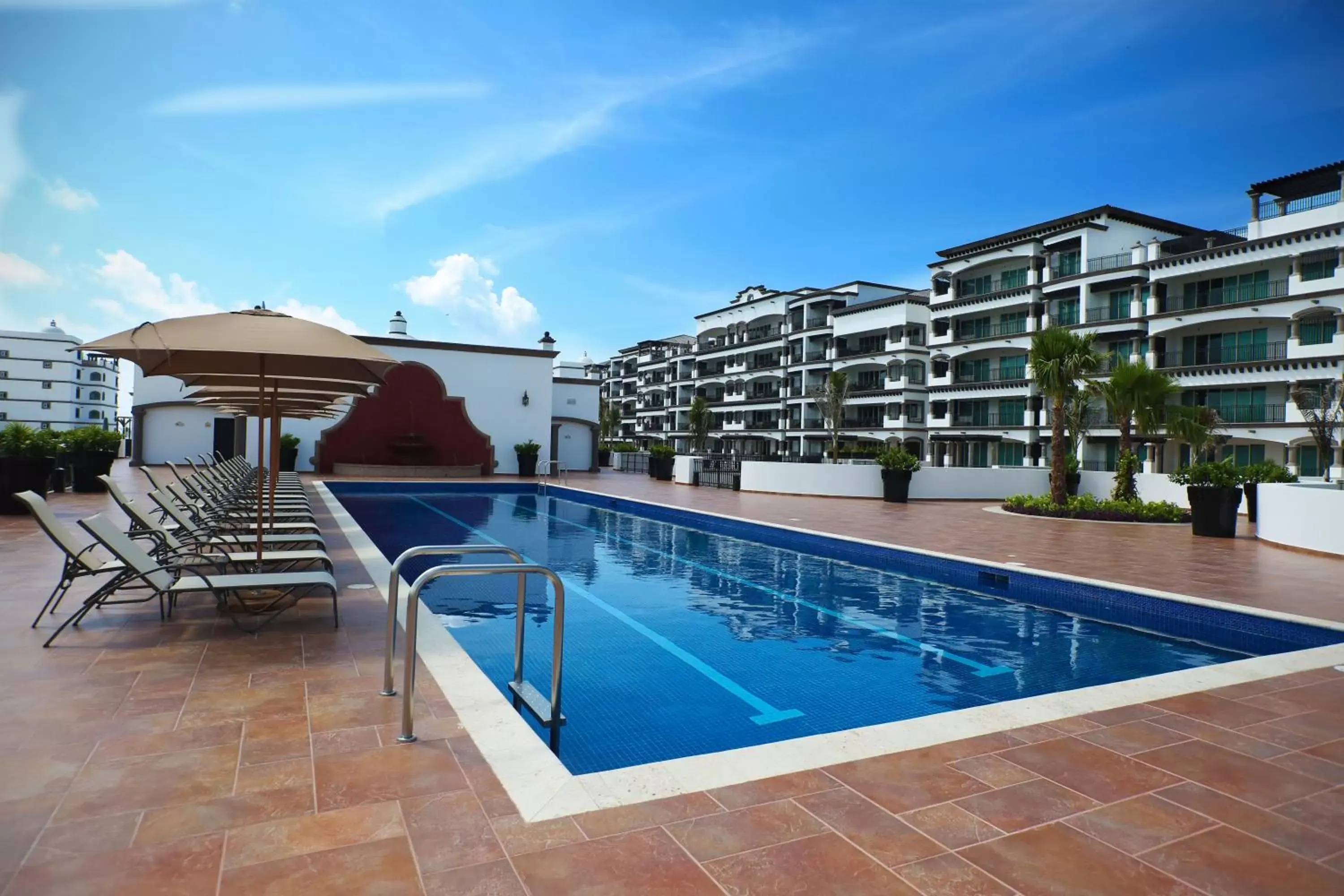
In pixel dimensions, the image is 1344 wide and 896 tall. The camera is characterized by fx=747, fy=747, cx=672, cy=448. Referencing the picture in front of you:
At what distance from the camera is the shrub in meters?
16.6

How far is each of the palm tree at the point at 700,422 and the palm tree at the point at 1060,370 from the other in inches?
1581

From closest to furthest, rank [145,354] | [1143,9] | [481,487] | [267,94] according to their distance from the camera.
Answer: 1. [145,354]
2. [267,94]
3. [1143,9]
4. [481,487]

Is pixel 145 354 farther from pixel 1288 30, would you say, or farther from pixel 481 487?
pixel 1288 30

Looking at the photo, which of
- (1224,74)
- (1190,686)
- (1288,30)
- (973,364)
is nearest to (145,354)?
(1190,686)

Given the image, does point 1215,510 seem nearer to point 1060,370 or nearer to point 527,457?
point 1060,370

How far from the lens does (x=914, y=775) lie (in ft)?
10.9

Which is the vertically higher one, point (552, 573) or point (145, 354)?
point (145, 354)

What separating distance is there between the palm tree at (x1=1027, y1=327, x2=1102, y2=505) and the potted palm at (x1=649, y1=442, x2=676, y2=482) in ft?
44.2

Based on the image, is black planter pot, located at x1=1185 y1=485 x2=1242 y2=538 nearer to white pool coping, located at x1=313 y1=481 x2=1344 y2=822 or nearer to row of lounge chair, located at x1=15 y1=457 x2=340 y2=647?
white pool coping, located at x1=313 y1=481 x2=1344 y2=822

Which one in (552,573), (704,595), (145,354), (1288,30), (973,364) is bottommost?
(704,595)

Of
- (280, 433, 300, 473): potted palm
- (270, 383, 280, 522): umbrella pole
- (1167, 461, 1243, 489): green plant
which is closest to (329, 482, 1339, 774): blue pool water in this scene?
(270, 383, 280, 522): umbrella pole

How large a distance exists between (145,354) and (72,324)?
97699 millimetres

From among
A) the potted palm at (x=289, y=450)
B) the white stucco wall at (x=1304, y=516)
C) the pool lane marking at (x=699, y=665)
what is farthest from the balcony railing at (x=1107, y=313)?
the pool lane marking at (x=699, y=665)

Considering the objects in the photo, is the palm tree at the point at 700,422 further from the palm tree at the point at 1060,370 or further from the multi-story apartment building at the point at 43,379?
A: the multi-story apartment building at the point at 43,379
